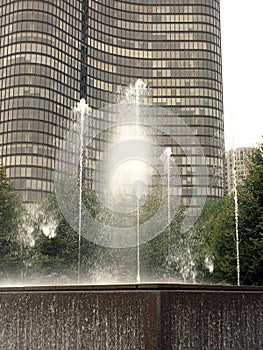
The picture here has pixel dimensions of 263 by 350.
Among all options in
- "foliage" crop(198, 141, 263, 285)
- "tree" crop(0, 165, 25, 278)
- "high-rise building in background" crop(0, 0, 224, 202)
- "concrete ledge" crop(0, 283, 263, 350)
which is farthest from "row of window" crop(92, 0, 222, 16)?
"concrete ledge" crop(0, 283, 263, 350)

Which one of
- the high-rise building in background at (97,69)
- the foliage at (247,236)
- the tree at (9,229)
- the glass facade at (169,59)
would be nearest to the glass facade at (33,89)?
the high-rise building in background at (97,69)

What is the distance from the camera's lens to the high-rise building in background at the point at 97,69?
91.4 meters

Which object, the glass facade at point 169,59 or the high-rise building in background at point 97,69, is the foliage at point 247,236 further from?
the glass facade at point 169,59

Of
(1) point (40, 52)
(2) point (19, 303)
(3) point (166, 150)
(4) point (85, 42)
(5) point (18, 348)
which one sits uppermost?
(4) point (85, 42)

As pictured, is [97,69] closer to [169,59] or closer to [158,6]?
[169,59]

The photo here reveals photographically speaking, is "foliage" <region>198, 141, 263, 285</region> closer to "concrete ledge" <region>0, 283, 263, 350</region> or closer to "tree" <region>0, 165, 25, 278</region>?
"tree" <region>0, 165, 25, 278</region>

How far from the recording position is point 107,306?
1098cm

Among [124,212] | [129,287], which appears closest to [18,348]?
[129,287]

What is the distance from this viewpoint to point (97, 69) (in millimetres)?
109188

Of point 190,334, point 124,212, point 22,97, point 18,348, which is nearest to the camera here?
point 190,334

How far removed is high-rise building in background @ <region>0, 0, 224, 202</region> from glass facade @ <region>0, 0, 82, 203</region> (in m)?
0.17

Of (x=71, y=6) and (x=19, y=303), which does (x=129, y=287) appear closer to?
(x=19, y=303)

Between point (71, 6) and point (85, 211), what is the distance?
6564cm

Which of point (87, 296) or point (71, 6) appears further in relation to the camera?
point (71, 6)
